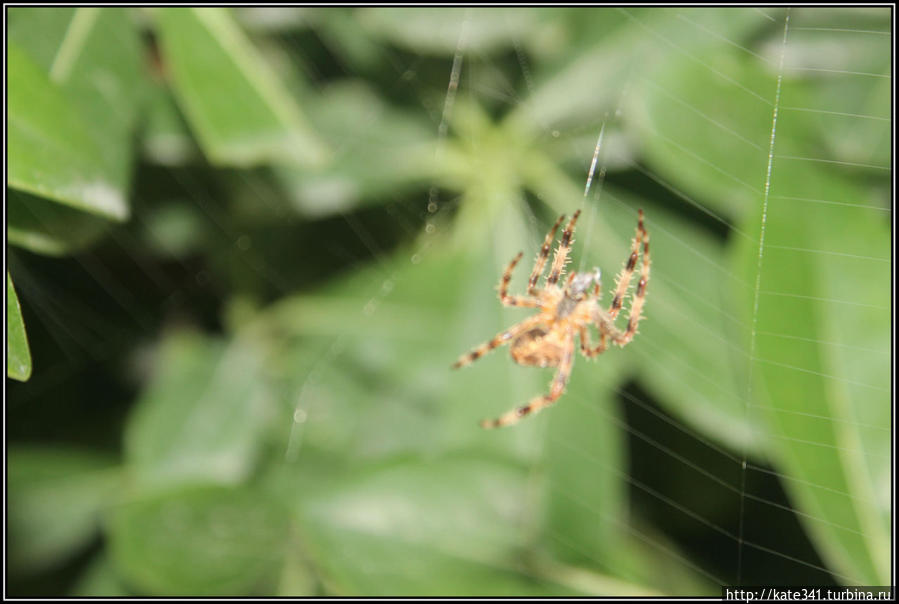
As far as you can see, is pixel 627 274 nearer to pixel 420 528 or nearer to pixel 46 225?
pixel 420 528

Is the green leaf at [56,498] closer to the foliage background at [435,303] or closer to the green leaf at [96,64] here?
the foliage background at [435,303]

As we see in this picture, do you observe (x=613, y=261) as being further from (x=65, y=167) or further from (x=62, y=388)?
(x=62, y=388)

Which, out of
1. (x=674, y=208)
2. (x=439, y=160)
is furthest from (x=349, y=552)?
(x=674, y=208)

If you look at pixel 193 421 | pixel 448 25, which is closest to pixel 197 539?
pixel 193 421

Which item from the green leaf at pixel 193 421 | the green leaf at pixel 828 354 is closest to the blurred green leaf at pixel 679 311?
the green leaf at pixel 828 354

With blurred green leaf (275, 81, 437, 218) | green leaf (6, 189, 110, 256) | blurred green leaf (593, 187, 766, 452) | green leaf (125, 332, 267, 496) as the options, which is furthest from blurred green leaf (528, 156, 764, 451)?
green leaf (6, 189, 110, 256)

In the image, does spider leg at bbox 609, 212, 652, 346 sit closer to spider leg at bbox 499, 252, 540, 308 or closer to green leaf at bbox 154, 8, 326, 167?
spider leg at bbox 499, 252, 540, 308

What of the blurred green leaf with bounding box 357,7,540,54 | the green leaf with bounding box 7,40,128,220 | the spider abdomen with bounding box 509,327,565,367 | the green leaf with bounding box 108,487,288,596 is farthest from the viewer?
the spider abdomen with bounding box 509,327,565,367

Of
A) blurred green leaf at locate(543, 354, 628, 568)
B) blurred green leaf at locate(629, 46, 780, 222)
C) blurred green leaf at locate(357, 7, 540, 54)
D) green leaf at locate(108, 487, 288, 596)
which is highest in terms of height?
blurred green leaf at locate(357, 7, 540, 54)
